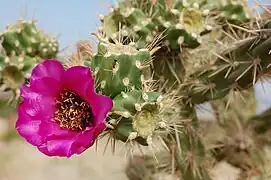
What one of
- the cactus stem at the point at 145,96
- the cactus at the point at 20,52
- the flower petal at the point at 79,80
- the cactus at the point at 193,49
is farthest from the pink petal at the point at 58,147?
the cactus at the point at 20,52

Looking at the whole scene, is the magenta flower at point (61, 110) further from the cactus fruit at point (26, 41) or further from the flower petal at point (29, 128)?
the cactus fruit at point (26, 41)

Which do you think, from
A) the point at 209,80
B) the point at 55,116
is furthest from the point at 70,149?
the point at 209,80

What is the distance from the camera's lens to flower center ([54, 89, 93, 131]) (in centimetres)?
148

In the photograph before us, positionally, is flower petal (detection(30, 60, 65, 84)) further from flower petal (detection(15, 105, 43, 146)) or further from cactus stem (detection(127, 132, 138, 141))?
cactus stem (detection(127, 132, 138, 141))

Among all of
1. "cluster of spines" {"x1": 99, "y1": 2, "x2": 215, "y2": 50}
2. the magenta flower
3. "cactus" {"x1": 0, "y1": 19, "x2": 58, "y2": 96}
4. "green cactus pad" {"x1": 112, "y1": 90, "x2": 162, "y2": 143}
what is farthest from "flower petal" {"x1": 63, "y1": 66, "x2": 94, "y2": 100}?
"cactus" {"x1": 0, "y1": 19, "x2": 58, "y2": 96}

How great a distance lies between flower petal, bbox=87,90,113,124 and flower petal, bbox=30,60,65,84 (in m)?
0.10

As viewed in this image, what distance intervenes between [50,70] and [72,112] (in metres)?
0.11

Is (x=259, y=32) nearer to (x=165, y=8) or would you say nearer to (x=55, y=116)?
(x=165, y=8)

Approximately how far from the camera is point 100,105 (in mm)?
1415

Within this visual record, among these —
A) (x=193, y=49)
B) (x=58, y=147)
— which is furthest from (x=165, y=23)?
(x=58, y=147)

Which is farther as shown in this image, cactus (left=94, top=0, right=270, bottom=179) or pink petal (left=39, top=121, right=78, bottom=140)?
cactus (left=94, top=0, right=270, bottom=179)

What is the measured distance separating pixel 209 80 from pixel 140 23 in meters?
0.33

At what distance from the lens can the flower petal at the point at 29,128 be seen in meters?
1.48

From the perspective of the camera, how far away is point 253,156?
8.71ft
